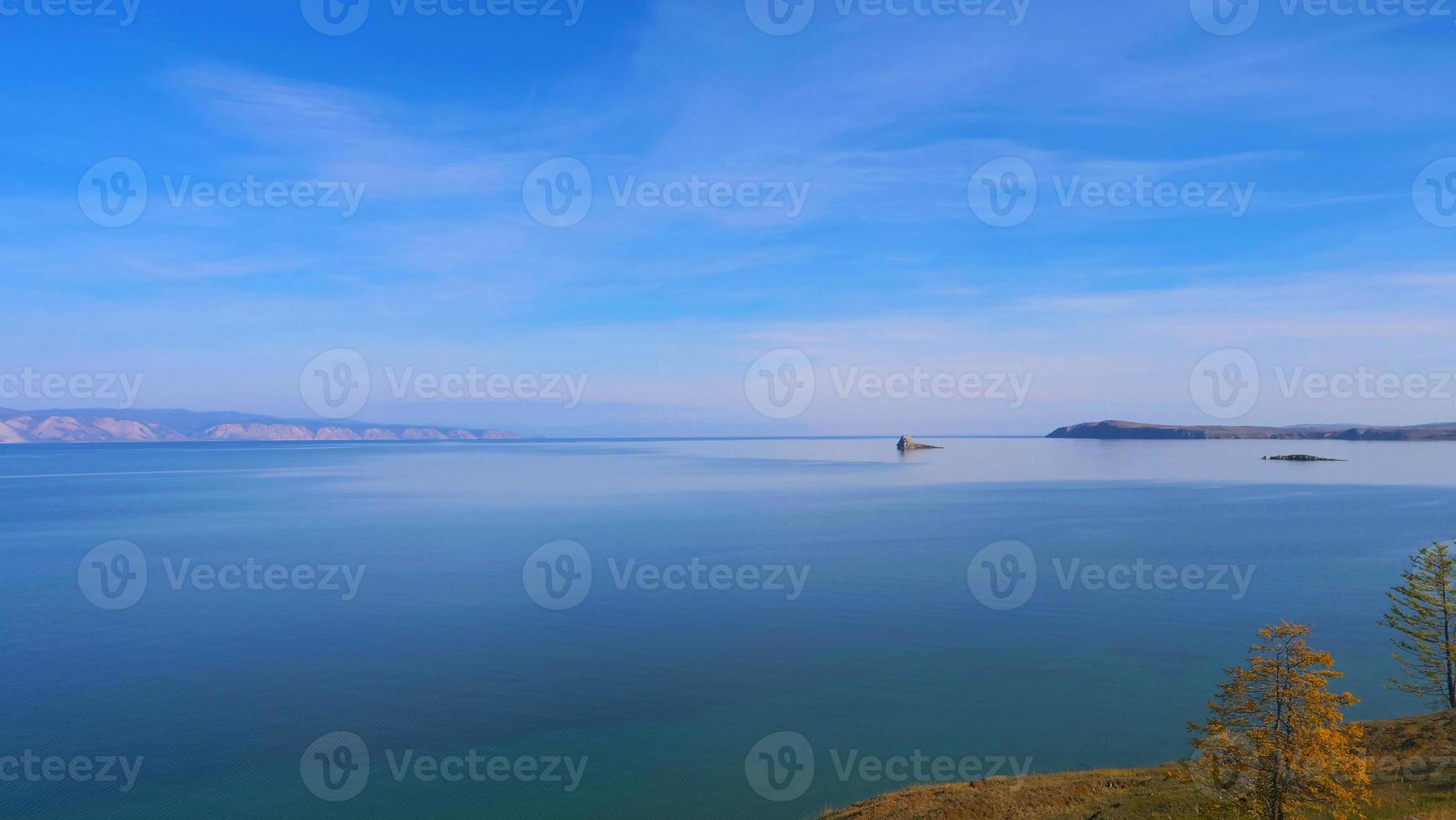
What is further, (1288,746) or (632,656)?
(632,656)

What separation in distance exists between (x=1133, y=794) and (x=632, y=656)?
22.2 m

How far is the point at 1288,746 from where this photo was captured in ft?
55.9

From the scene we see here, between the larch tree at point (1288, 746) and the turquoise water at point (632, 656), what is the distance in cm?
919

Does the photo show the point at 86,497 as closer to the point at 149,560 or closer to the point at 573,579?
the point at 149,560

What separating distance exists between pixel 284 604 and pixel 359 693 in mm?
19642

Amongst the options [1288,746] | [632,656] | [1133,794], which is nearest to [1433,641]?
[1133,794]

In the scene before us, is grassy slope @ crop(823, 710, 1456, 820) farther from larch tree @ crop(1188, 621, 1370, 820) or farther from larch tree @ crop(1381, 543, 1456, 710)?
larch tree @ crop(1381, 543, 1456, 710)

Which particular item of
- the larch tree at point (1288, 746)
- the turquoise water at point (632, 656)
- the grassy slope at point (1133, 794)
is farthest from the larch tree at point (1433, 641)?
the larch tree at point (1288, 746)

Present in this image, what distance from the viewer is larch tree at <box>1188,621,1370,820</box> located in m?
16.7

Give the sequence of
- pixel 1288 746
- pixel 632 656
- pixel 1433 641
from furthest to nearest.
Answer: pixel 632 656, pixel 1433 641, pixel 1288 746

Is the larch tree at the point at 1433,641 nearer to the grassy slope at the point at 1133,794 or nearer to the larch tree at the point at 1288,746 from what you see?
the grassy slope at the point at 1133,794

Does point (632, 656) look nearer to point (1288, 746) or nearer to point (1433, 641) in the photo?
point (1288, 746)

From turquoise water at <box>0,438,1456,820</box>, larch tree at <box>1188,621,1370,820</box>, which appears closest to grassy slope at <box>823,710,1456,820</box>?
larch tree at <box>1188,621,1370,820</box>

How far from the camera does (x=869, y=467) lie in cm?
19750
